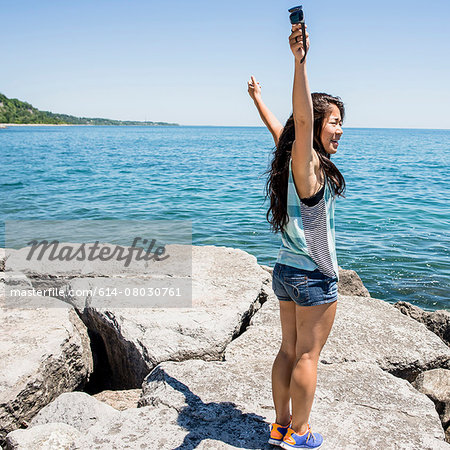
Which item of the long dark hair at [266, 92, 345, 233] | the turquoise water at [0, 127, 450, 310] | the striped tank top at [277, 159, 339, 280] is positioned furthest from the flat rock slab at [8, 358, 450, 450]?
the turquoise water at [0, 127, 450, 310]

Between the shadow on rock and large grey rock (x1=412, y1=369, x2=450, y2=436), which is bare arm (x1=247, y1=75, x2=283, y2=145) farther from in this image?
large grey rock (x1=412, y1=369, x2=450, y2=436)

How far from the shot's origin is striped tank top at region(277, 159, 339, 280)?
2375 mm

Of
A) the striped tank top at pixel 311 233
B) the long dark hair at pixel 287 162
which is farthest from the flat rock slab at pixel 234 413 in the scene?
the long dark hair at pixel 287 162

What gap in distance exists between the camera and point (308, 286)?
2.36m

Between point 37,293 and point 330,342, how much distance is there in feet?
10.2

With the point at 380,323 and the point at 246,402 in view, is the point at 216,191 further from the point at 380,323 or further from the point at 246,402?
the point at 246,402

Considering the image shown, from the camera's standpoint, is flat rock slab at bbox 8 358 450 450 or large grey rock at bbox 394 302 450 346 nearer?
flat rock slab at bbox 8 358 450 450

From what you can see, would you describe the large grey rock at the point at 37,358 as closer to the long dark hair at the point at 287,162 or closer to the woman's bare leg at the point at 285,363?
the woman's bare leg at the point at 285,363

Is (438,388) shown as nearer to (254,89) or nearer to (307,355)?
(307,355)

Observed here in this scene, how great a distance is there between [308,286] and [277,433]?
930mm

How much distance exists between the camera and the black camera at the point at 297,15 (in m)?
2.03

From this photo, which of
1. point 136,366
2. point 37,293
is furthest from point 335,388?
point 37,293

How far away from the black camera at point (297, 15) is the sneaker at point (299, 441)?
2115 mm

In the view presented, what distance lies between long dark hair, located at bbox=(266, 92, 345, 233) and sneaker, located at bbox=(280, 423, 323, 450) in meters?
1.17
